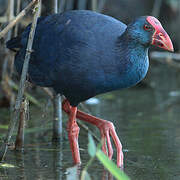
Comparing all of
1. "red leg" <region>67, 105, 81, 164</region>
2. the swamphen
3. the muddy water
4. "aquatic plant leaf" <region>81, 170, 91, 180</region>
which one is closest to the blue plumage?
the swamphen

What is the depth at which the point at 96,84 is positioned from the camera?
3.17m

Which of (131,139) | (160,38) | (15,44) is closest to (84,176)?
(160,38)

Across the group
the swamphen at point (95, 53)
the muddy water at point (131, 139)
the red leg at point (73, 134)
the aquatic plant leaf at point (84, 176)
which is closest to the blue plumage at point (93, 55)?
the swamphen at point (95, 53)

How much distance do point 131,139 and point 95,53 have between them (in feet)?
3.45

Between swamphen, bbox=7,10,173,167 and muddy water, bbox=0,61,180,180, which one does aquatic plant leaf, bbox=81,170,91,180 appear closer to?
muddy water, bbox=0,61,180,180

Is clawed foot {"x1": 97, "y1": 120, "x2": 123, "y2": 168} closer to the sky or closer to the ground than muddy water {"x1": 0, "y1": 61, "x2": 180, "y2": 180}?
closer to the sky

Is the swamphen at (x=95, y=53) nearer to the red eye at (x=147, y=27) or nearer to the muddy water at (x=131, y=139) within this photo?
the red eye at (x=147, y=27)

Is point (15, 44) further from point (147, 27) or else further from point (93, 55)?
point (147, 27)

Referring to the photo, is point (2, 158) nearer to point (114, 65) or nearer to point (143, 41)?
point (114, 65)

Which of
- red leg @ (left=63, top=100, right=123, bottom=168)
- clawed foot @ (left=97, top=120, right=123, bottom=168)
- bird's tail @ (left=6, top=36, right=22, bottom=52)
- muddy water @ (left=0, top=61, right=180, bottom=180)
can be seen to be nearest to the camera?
muddy water @ (left=0, top=61, right=180, bottom=180)

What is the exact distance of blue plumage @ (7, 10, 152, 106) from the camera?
315cm

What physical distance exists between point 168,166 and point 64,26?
112cm

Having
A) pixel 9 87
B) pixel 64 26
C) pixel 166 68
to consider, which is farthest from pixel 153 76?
pixel 64 26

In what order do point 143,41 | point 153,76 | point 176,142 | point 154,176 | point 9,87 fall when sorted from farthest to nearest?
point 153,76 → point 9,87 → point 176,142 → point 143,41 → point 154,176
